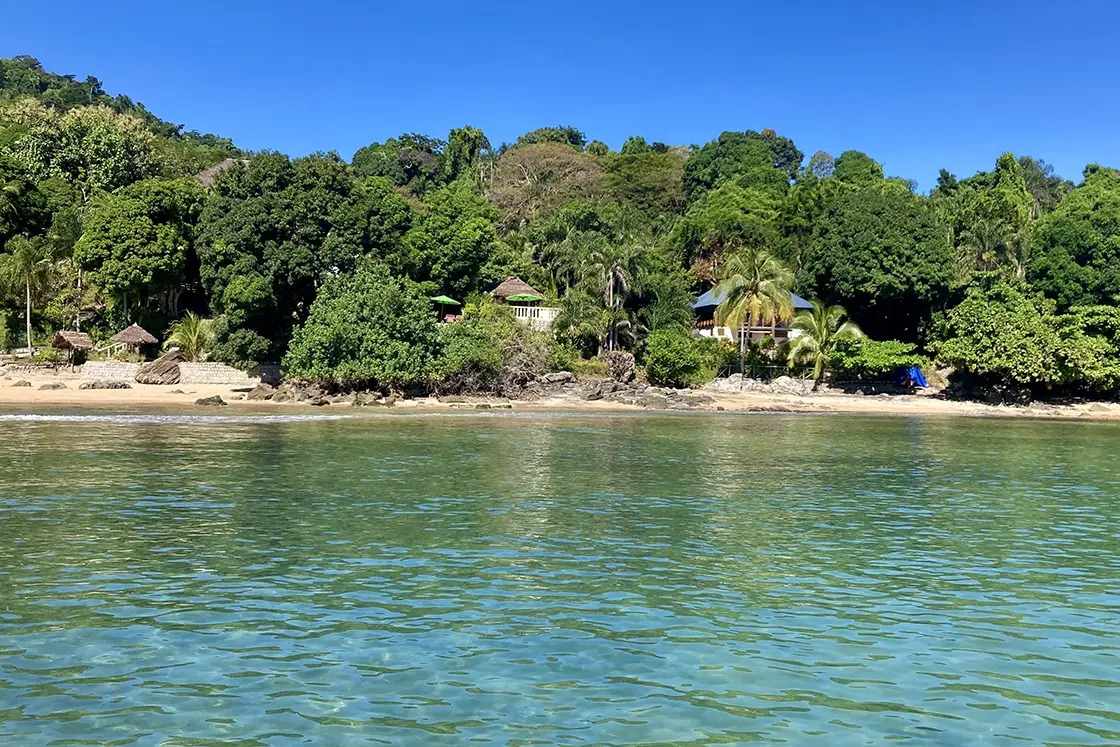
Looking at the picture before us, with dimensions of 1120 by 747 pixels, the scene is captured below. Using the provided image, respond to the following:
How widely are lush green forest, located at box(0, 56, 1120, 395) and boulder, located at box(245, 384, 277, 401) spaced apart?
5.60 feet

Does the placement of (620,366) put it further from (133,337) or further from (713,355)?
(133,337)

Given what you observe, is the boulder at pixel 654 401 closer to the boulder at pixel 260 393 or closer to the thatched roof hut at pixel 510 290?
the thatched roof hut at pixel 510 290

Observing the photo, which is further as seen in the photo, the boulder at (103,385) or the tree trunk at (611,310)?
the tree trunk at (611,310)

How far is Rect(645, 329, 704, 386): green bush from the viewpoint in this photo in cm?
4903

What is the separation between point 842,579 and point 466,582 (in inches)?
200

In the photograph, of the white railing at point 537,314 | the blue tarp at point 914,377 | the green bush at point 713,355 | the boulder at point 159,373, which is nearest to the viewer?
the boulder at point 159,373

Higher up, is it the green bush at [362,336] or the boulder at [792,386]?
the green bush at [362,336]

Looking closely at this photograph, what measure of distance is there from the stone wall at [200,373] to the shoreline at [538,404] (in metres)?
0.53

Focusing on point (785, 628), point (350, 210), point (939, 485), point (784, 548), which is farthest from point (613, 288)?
point (785, 628)

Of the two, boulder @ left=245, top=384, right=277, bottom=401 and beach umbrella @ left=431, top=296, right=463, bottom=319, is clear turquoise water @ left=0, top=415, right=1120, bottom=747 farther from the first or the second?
beach umbrella @ left=431, top=296, right=463, bottom=319

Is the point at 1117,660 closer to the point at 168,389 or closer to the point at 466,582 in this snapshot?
the point at 466,582

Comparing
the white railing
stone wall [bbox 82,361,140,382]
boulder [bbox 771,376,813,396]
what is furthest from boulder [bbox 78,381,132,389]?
boulder [bbox 771,376,813,396]

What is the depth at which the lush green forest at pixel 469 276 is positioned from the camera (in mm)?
44250

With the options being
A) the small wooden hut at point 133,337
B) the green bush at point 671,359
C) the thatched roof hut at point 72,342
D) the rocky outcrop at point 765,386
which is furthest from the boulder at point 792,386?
the thatched roof hut at point 72,342
